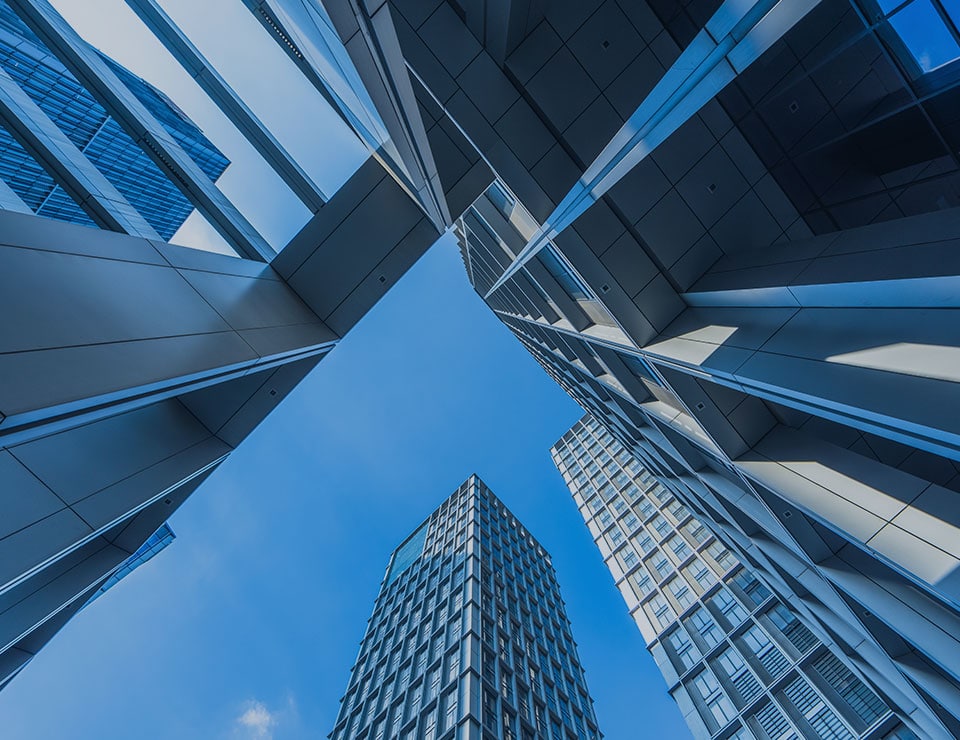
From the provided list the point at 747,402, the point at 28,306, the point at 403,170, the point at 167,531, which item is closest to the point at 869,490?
the point at 747,402

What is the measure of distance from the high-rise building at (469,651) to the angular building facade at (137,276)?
23506 millimetres

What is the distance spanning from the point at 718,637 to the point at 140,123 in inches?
1447

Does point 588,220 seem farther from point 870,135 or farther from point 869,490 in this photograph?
point 869,490

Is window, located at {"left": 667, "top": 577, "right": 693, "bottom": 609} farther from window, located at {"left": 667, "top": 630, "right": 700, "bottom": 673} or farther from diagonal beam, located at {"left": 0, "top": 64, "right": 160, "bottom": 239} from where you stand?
diagonal beam, located at {"left": 0, "top": 64, "right": 160, "bottom": 239}

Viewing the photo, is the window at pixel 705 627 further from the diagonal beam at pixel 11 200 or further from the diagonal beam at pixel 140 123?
the diagonal beam at pixel 11 200

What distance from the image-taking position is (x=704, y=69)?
4.16 meters

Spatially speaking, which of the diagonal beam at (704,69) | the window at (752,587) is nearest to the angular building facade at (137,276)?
the diagonal beam at (704,69)

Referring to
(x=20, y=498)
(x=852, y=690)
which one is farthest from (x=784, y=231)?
(x=852, y=690)

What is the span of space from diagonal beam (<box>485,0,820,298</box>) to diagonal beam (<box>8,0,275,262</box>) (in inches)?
334

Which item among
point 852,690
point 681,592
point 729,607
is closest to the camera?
point 852,690

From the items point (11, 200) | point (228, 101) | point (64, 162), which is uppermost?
point (228, 101)

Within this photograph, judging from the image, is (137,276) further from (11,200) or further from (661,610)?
(661,610)

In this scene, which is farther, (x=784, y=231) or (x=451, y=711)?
(x=451, y=711)

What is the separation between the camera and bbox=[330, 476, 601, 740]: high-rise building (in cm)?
2789
